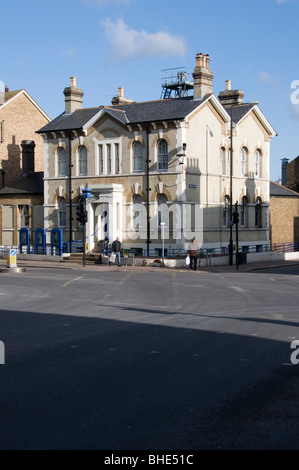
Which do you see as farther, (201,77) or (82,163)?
(82,163)

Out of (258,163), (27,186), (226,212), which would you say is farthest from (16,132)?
(258,163)

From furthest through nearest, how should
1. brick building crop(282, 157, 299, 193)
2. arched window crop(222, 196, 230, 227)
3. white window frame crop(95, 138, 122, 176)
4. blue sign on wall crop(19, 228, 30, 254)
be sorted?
brick building crop(282, 157, 299, 193), blue sign on wall crop(19, 228, 30, 254), arched window crop(222, 196, 230, 227), white window frame crop(95, 138, 122, 176)

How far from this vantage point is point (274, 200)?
49.4 metres

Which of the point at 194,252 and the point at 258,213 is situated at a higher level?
the point at 258,213

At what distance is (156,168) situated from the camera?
129 ft

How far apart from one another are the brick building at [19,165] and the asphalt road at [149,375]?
92.8 feet

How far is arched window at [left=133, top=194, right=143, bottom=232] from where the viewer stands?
40.3m

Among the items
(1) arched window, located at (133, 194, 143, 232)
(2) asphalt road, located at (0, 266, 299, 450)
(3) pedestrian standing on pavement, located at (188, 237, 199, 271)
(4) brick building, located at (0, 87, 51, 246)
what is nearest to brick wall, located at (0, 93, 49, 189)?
(4) brick building, located at (0, 87, 51, 246)

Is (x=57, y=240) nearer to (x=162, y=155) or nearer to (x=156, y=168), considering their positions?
(x=156, y=168)

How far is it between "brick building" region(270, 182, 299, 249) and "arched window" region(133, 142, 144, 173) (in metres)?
13.3

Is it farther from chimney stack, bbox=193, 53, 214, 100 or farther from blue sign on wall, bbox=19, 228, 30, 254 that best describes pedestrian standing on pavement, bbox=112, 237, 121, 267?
chimney stack, bbox=193, 53, 214, 100

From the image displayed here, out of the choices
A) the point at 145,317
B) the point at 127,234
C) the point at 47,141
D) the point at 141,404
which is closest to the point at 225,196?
the point at 127,234

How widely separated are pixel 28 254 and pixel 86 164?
7152 mm

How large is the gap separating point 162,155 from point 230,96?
37.1 ft
